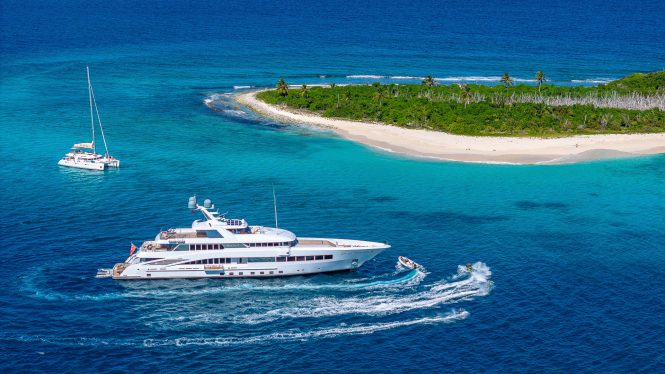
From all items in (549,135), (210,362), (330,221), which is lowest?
(210,362)

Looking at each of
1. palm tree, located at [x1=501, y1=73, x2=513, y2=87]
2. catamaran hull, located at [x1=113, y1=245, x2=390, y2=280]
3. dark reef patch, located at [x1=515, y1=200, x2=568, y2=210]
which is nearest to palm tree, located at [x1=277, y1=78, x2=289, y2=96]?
palm tree, located at [x1=501, y1=73, x2=513, y2=87]

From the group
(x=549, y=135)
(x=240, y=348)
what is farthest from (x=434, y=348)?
(x=549, y=135)

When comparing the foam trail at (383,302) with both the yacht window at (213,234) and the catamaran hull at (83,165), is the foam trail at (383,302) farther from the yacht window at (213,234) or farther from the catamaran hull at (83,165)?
the catamaran hull at (83,165)

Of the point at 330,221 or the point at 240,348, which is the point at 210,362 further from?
the point at 330,221

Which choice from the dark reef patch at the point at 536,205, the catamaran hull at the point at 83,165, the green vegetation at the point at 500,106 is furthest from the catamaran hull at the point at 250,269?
the green vegetation at the point at 500,106

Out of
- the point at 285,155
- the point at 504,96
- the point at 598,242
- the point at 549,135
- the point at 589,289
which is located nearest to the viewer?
the point at 589,289

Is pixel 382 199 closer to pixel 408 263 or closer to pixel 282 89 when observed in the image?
pixel 408 263

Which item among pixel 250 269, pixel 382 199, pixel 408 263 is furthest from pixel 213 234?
pixel 382 199
